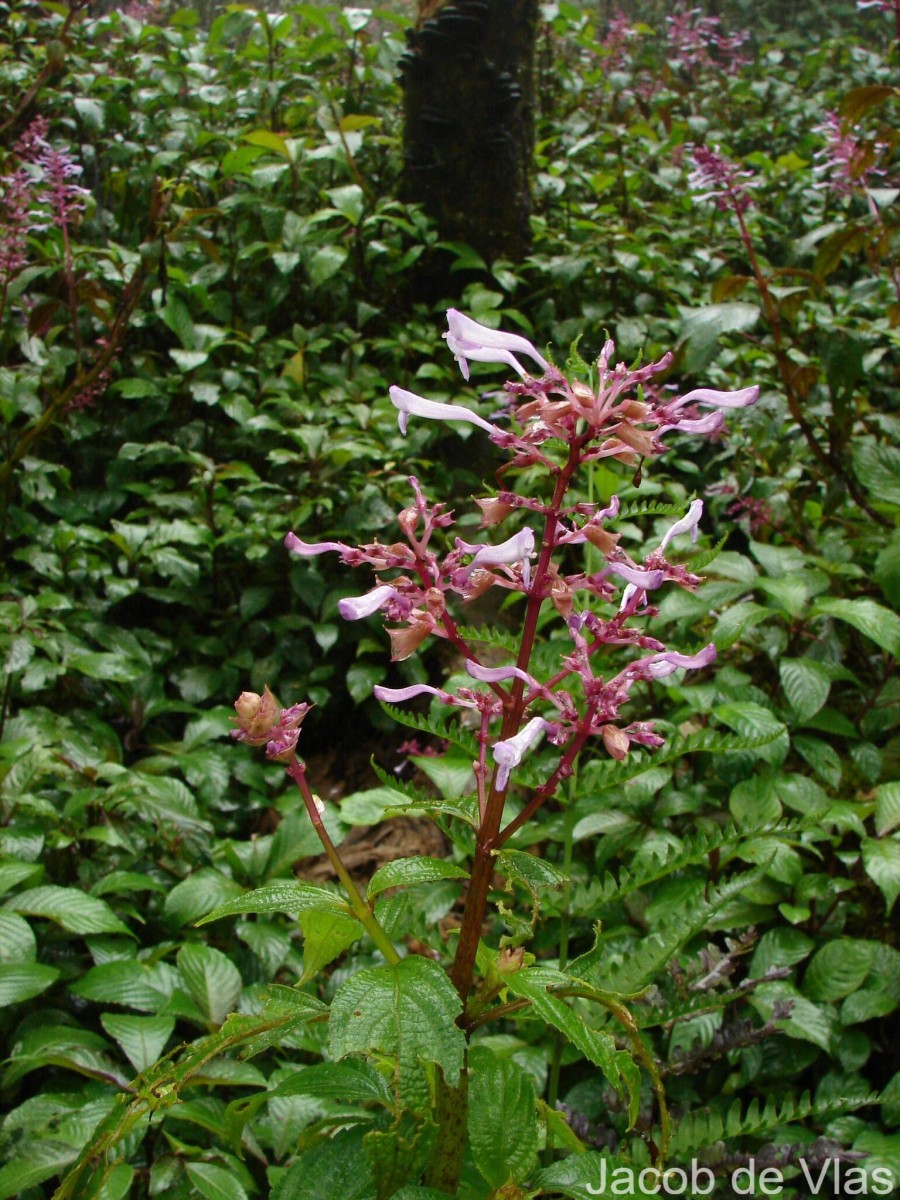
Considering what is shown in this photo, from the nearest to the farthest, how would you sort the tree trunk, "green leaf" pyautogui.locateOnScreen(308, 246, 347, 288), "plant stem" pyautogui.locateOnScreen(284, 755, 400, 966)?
"plant stem" pyautogui.locateOnScreen(284, 755, 400, 966), "green leaf" pyautogui.locateOnScreen(308, 246, 347, 288), the tree trunk

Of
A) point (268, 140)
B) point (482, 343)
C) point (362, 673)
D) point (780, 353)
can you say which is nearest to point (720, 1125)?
point (482, 343)

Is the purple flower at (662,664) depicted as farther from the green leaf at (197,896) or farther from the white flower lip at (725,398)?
the green leaf at (197,896)

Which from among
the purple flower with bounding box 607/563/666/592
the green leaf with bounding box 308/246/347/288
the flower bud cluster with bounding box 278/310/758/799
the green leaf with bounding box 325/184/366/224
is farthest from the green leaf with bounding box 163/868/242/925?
the green leaf with bounding box 325/184/366/224

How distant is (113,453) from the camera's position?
129 inches

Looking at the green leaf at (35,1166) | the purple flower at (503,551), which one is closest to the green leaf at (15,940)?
the green leaf at (35,1166)

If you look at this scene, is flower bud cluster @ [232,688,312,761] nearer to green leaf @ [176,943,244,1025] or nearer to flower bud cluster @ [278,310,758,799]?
flower bud cluster @ [278,310,758,799]

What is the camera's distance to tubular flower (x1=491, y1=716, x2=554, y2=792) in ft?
2.08

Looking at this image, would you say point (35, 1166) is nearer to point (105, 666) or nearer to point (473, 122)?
point (105, 666)

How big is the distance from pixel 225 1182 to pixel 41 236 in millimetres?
3913

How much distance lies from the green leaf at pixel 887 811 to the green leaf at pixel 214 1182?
1.19m

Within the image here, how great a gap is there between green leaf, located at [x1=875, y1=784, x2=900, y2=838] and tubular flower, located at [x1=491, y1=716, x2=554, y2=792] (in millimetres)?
1132

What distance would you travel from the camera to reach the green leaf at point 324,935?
0.78 metres

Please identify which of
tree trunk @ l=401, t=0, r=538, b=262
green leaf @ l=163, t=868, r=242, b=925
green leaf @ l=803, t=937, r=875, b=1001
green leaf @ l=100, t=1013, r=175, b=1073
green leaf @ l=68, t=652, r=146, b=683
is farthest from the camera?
tree trunk @ l=401, t=0, r=538, b=262

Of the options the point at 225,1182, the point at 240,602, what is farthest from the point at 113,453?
the point at 225,1182
